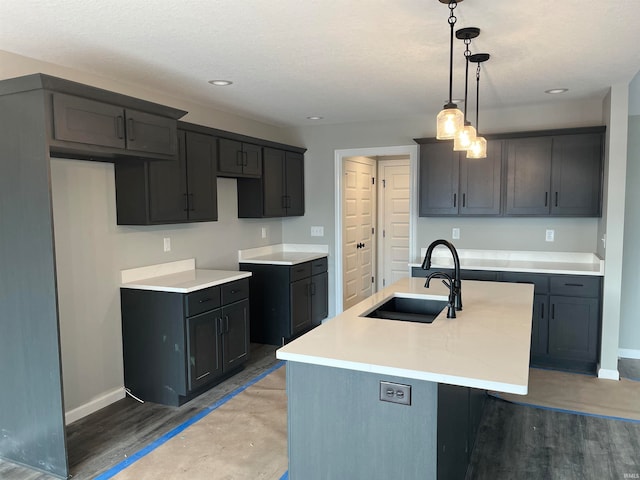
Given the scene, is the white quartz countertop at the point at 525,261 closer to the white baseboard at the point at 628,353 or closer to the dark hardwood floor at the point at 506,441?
the white baseboard at the point at 628,353

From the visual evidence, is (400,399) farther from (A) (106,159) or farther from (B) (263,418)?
(A) (106,159)

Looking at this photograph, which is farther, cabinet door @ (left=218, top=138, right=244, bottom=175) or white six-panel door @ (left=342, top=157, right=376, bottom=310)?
white six-panel door @ (left=342, top=157, right=376, bottom=310)

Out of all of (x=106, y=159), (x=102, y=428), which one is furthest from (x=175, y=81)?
(x=102, y=428)

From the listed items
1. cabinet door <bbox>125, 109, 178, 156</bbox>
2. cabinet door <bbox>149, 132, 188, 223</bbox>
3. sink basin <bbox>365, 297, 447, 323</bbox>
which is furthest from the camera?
cabinet door <bbox>149, 132, 188, 223</bbox>

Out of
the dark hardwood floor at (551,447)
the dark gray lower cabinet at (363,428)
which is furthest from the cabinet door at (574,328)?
the dark gray lower cabinet at (363,428)

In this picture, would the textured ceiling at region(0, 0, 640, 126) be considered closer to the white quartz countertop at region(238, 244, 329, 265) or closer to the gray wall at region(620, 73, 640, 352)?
the gray wall at region(620, 73, 640, 352)

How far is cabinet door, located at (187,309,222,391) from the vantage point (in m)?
3.39

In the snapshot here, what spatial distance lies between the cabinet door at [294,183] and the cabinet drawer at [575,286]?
9.26 feet

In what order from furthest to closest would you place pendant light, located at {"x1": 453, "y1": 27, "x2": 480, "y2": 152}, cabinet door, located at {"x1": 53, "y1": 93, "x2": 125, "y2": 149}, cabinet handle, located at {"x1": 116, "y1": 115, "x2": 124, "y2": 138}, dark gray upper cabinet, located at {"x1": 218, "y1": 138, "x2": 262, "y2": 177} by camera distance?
dark gray upper cabinet, located at {"x1": 218, "y1": 138, "x2": 262, "y2": 177} → cabinet handle, located at {"x1": 116, "y1": 115, "x2": 124, "y2": 138} → cabinet door, located at {"x1": 53, "y1": 93, "x2": 125, "y2": 149} → pendant light, located at {"x1": 453, "y1": 27, "x2": 480, "y2": 152}

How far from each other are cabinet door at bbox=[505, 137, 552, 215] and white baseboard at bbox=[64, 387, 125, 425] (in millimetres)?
3831

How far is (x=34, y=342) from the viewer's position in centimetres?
258

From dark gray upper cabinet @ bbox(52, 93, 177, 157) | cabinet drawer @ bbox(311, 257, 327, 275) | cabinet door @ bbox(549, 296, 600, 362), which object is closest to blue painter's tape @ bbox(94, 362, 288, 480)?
cabinet drawer @ bbox(311, 257, 327, 275)

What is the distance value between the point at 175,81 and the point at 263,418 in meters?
2.57

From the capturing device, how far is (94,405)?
3.38 m
